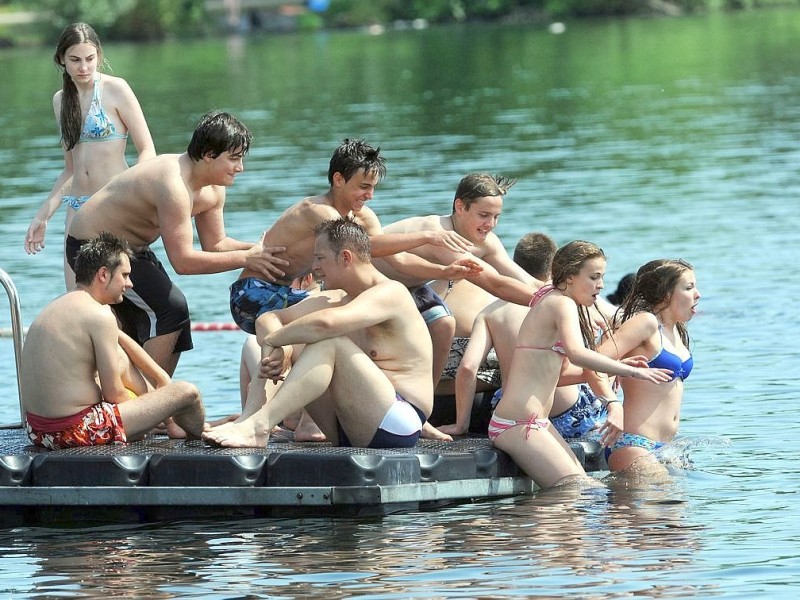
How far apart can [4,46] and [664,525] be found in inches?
3392

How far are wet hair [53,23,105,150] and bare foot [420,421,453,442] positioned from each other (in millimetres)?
2898

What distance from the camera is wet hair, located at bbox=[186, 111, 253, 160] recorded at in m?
9.62

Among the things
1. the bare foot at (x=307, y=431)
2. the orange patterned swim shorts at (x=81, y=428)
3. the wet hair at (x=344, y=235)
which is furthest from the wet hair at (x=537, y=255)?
the orange patterned swim shorts at (x=81, y=428)

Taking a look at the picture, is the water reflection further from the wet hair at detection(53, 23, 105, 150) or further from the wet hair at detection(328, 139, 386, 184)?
the wet hair at detection(53, 23, 105, 150)

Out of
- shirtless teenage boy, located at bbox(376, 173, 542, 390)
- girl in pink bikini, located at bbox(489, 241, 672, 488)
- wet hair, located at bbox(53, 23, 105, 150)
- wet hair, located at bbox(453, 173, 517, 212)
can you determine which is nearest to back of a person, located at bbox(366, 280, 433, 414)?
girl in pink bikini, located at bbox(489, 241, 672, 488)

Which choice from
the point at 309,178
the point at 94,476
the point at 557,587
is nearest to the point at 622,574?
the point at 557,587

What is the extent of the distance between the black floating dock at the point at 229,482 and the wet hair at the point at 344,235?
110cm

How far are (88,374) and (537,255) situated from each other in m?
3.04

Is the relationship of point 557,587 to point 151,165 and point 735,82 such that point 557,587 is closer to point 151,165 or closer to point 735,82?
point 151,165

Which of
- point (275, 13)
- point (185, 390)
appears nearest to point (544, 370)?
point (185, 390)

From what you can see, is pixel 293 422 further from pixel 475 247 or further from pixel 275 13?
pixel 275 13

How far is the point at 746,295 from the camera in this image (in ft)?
54.2

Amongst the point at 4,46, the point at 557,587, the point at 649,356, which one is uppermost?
the point at 4,46

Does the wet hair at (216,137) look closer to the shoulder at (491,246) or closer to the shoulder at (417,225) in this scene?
the shoulder at (417,225)
